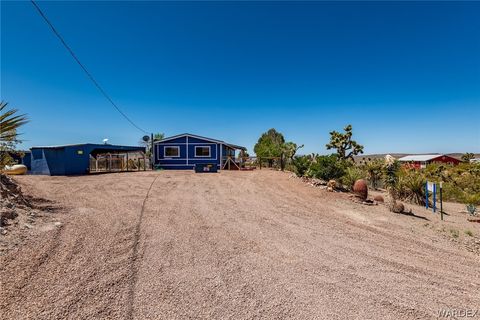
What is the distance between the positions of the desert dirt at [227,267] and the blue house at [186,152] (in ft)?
53.6

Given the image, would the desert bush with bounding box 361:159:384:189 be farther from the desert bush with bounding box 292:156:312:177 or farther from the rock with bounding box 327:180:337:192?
the rock with bounding box 327:180:337:192

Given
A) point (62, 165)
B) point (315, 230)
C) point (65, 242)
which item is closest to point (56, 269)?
point (65, 242)

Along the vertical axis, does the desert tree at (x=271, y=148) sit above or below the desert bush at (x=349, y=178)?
above

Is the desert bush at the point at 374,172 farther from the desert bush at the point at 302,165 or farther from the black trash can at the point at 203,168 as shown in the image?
the black trash can at the point at 203,168

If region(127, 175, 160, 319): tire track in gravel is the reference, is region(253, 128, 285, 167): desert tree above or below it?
A: above

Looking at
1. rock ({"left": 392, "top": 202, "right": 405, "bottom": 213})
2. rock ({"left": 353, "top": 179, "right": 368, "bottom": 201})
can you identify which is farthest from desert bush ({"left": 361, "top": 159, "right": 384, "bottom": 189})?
rock ({"left": 392, "top": 202, "right": 405, "bottom": 213})

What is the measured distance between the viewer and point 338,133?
2536 centimetres

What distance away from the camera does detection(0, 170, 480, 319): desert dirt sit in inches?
113

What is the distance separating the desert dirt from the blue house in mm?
16350

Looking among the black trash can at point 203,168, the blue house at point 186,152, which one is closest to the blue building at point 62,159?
the blue house at point 186,152

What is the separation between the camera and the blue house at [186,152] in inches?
932

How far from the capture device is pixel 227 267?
391 centimetres

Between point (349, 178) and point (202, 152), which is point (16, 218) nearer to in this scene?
point (349, 178)

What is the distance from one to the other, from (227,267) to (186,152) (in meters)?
20.6
